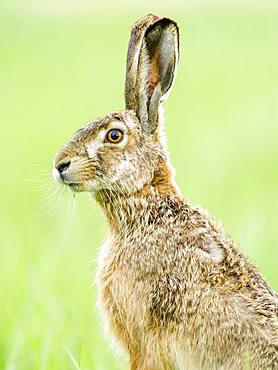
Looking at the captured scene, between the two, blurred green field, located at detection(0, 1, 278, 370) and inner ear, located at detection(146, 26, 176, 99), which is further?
blurred green field, located at detection(0, 1, 278, 370)

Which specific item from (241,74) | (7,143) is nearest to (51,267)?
(7,143)

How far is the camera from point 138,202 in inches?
268

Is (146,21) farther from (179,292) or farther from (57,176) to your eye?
(179,292)

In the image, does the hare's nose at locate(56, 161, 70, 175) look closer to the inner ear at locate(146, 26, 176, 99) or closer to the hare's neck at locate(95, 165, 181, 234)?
the hare's neck at locate(95, 165, 181, 234)

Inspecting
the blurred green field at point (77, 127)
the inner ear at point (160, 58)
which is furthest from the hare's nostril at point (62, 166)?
the inner ear at point (160, 58)

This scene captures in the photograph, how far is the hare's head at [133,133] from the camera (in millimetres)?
6629

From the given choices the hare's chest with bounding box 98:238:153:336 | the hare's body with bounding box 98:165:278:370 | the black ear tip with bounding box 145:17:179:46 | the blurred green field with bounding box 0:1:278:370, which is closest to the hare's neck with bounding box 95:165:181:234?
the hare's body with bounding box 98:165:278:370

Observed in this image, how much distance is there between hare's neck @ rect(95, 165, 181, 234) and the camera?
22.3 ft

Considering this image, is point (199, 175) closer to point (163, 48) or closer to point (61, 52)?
point (163, 48)

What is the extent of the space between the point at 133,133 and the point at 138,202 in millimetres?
375

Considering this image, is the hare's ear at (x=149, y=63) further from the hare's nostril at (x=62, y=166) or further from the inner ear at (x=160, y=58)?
the hare's nostril at (x=62, y=166)

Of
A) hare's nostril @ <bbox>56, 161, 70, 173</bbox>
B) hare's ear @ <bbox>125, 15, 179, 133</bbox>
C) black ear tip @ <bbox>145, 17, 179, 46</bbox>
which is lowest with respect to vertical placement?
hare's nostril @ <bbox>56, 161, 70, 173</bbox>

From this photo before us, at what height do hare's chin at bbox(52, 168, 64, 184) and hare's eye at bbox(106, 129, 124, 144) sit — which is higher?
hare's eye at bbox(106, 129, 124, 144)

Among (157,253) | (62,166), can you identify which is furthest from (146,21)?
(157,253)
